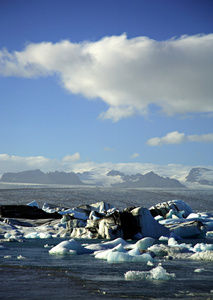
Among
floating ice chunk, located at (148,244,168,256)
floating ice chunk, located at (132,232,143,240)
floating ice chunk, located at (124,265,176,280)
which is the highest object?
floating ice chunk, located at (124,265,176,280)

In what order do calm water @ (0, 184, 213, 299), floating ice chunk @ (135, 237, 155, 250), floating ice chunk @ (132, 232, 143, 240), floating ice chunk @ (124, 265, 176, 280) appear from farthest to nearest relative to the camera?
floating ice chunk @ (132, 232, 143, 240), floating ice chunk @ (135, 237, 155, 250), floating ice chunk @ (124, 265, 176, 280), calm water @ (0, 184, 213, 299)

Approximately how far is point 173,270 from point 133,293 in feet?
5.55

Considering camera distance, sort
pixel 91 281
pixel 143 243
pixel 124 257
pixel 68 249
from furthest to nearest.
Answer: pixel 143 243, pixel 68 249, pixel 124 257, pixel 91 281

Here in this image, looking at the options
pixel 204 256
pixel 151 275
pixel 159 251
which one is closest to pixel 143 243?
pixel 159 251

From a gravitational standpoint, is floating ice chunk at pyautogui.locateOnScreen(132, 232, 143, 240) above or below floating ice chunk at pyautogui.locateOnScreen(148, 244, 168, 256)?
below

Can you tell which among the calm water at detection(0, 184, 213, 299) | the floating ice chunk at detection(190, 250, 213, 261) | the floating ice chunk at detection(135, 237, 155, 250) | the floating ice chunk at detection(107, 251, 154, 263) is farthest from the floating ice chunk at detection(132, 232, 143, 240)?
the floating ice chunk at detection(107, 251, 154, 263)

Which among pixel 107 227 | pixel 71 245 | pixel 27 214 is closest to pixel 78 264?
pixel 71 245

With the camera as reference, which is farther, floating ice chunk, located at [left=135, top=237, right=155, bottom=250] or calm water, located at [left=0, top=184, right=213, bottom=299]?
floating ice chunk, located at [left=135, top=237, right=155, bottom=250]

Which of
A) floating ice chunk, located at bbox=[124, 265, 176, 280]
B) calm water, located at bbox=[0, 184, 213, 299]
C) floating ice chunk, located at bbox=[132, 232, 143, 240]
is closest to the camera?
calm water, located at bbox=[0, 184, 213, 299]

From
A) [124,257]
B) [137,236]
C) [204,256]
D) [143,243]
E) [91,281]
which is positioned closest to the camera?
[91,281]

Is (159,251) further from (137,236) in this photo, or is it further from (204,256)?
(137,236)

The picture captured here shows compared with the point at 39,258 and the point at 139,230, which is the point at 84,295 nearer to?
the point at 39,258

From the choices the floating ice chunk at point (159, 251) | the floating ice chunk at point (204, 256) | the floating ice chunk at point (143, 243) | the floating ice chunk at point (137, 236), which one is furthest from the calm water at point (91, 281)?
the floating ice chunk at point (137, 236)

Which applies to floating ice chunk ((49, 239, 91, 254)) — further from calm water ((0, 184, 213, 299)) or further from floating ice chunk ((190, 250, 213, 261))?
floating ice chunk ((190, 250, 213, 261))
